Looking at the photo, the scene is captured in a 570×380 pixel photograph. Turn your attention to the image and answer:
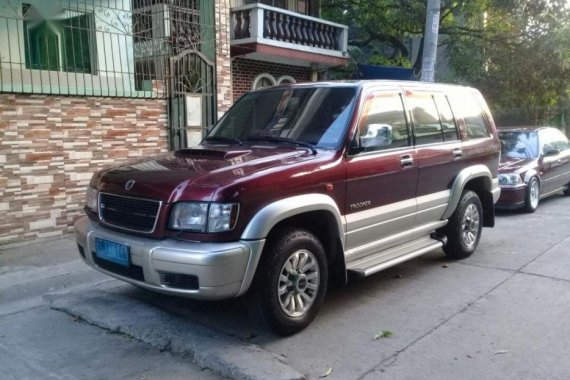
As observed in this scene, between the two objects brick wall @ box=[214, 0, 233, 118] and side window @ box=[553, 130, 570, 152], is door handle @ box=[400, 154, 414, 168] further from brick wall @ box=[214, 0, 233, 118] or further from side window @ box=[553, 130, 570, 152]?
side window @ box=[553, 130, 570, 152]

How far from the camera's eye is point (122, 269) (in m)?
4.16

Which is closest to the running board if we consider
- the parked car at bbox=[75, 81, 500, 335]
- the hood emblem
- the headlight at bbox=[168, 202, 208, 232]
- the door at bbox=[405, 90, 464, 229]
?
the parked car at bbox=[75, 81, 500, 335]

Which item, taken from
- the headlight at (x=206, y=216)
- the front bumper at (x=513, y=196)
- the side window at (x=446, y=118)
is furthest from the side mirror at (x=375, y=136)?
the front bumper at (x=513, y=196)

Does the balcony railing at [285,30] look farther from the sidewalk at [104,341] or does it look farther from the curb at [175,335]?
the curb at [175,335]

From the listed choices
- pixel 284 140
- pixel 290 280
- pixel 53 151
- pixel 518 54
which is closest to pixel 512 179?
pixel 284 140

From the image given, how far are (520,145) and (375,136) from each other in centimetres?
647

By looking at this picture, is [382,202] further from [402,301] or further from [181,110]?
[181,110]

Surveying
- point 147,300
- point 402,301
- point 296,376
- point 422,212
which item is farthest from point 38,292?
point 422,212

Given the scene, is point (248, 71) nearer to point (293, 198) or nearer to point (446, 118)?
point (446, 118)

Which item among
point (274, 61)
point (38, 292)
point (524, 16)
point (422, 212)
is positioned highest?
point (524, 16)

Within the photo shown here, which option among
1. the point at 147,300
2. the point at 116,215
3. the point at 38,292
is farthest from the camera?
the point at 38,292

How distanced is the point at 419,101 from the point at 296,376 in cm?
323

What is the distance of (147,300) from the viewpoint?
4.97 m

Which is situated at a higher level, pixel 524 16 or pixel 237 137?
pixel 524 16
